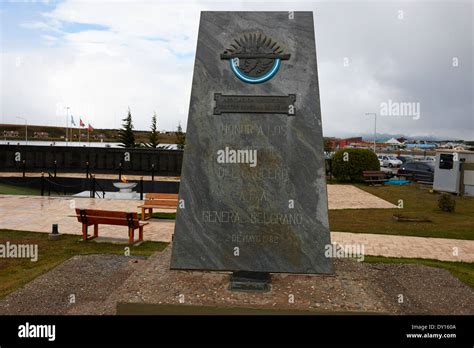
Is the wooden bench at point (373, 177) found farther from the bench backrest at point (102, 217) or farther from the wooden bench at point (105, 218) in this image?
the bench backrest at point (102, 217)

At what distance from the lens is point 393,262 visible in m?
8.86

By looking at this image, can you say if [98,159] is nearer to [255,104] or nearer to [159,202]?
[159,202]

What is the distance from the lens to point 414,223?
14211 mm

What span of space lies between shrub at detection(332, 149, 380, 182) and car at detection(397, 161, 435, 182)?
339cm

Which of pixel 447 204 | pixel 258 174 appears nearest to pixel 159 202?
pixel 258 174

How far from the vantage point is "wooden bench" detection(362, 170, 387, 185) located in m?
26.4

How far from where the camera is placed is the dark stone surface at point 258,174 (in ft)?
18.1

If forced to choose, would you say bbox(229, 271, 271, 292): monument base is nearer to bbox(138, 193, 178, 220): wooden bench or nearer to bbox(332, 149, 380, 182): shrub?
bbox(138, 193, 178, 220): wooden bench

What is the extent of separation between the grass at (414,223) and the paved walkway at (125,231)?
0.81 metres

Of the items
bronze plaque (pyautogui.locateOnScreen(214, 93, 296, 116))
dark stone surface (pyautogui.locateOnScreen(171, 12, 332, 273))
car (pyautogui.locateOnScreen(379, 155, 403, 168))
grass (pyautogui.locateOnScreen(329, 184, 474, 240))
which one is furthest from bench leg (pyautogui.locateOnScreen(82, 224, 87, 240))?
car (pyautogui.locateOnScreen(379, 155, 403, 168))

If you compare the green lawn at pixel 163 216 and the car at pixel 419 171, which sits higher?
the car at pixel 419 171

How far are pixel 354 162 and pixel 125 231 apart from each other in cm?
1944

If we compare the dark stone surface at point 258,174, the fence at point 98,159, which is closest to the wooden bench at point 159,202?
the dark stone surface at point 258,174
